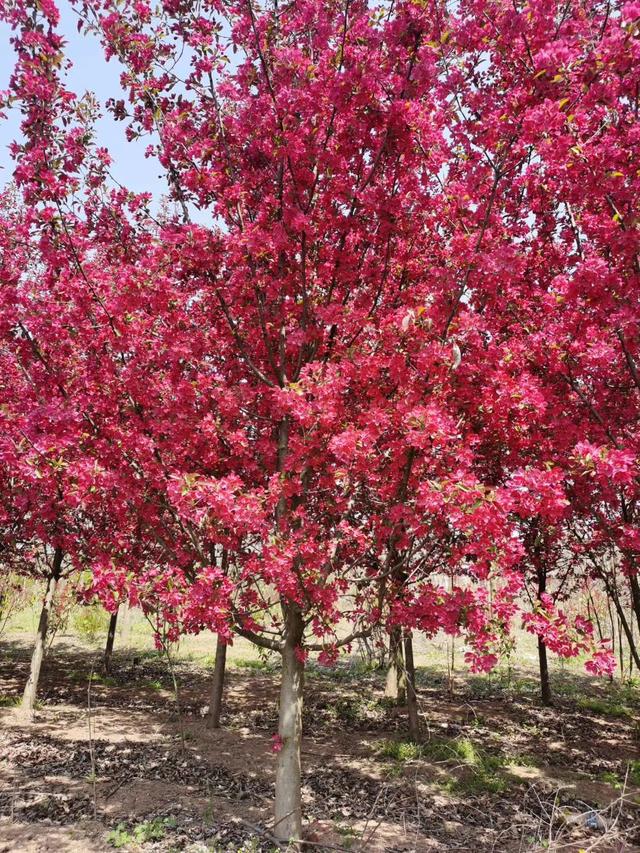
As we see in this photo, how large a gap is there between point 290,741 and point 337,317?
13.5 feet

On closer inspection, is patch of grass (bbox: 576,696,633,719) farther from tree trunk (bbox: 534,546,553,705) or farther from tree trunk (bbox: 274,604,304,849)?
tree trunk (bbox: 274,604,304,849)

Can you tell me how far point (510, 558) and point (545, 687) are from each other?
1006 cm

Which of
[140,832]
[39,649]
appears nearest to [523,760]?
[140,832]

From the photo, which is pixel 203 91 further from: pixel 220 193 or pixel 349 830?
pixel 349 830

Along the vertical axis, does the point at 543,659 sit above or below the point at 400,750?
above

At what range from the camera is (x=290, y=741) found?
18.3ft

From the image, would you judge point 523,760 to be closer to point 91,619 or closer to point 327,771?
point 327,771

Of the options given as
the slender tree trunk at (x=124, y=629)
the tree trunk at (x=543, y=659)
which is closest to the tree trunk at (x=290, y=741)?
the tree trunk at (x=543, y=659)

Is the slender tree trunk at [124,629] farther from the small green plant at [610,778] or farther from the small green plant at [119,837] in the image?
the small green plant at [610,778]

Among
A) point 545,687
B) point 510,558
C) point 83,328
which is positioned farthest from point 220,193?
point 545,687

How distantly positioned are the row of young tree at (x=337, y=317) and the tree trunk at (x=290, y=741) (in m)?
0.03

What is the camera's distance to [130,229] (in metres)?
6.32

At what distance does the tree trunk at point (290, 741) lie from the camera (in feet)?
17.9

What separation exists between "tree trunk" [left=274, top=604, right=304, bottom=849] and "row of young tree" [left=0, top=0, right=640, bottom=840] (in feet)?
0.09
